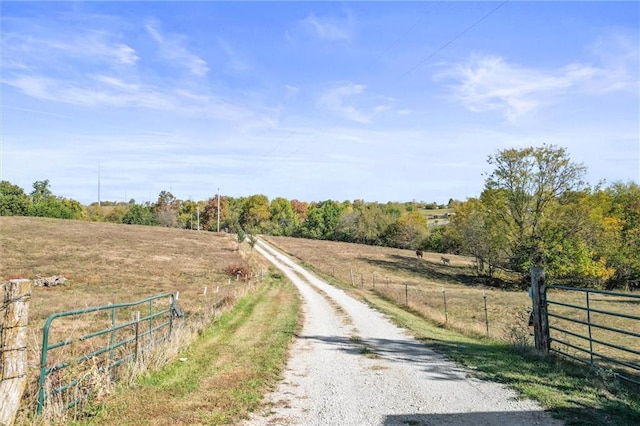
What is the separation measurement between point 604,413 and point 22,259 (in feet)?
151

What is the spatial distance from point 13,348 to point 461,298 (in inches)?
1236

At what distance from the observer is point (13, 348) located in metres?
5.53

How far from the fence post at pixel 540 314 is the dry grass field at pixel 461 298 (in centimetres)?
65

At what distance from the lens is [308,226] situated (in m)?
126

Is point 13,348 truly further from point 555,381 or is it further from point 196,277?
point 196,277

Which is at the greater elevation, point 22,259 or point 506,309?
point 22,259

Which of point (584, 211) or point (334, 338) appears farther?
point (584, 211)

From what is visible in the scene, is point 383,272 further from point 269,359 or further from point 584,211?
point 269,359

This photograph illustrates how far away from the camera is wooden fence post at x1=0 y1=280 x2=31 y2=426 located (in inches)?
212

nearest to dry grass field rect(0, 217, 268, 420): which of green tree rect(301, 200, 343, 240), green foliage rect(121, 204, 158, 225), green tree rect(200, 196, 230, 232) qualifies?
green foliage rect(121, 204, 158, 225)

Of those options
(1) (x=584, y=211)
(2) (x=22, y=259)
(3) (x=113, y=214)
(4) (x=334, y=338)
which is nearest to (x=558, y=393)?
(4) (x=334, y=338)

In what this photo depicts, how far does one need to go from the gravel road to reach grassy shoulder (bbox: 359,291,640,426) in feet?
1.18

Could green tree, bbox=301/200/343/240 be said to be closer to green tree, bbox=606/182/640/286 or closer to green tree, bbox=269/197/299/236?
green tree, bbox=269/197/299/236

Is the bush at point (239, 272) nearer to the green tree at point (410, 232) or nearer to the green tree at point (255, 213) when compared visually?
the green tree at point (410, 232)
